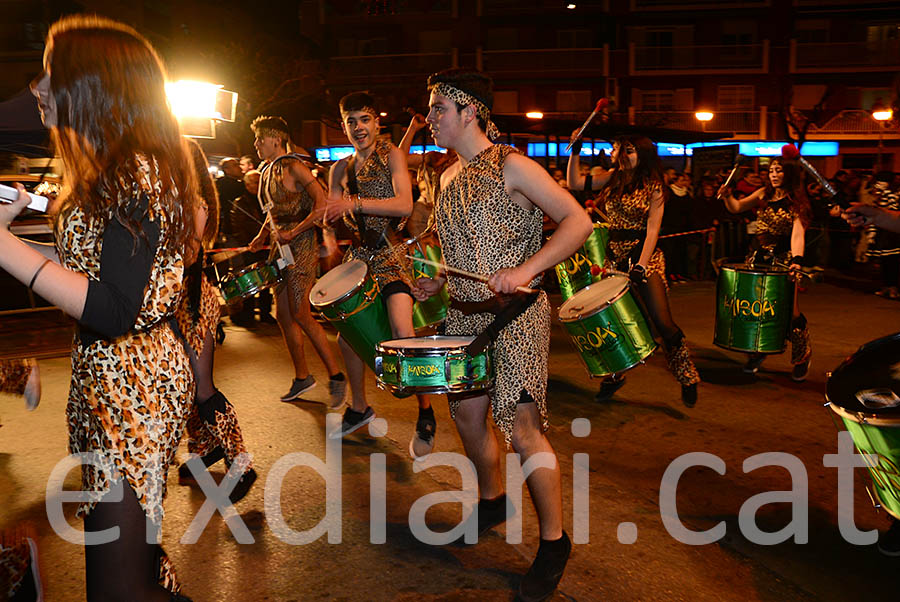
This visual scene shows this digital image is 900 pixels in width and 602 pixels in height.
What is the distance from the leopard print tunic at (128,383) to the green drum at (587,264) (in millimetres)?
4449

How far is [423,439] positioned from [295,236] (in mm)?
1829

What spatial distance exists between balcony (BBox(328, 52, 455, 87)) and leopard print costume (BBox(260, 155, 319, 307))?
106ft

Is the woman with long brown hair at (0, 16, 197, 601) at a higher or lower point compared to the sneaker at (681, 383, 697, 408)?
higher

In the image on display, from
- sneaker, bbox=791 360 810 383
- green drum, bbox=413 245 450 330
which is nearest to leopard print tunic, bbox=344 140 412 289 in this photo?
green drum, bbox=413 245 450 330

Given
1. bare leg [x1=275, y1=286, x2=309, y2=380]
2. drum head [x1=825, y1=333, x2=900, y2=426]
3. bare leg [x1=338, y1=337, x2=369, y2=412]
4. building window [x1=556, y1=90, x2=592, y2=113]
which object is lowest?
bare leg [x1=338, y1=337, x2=369, y2=412]

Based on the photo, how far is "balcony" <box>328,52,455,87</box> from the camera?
3678cm

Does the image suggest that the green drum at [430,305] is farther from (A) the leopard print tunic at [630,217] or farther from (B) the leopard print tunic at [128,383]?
(B) the leopard print tunic at [128,383]

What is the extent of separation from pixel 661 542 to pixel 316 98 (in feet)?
99.6

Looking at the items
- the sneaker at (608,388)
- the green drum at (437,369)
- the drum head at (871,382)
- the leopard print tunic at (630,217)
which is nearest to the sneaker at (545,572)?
the green drum at (437,369)

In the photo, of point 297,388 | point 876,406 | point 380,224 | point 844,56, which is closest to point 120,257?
point 876,406

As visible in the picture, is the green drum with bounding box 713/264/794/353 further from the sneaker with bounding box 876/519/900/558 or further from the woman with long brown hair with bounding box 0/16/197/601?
A: the woman with long brown hair with bounding box 0/16/197/601

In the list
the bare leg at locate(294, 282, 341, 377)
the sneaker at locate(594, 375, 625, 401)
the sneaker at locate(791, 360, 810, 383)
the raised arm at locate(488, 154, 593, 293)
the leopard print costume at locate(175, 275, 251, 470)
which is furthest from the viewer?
the sneaker at locate(791, 360, 810, 383)

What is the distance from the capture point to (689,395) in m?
5.72

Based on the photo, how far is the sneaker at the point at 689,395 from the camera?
5695 mm
